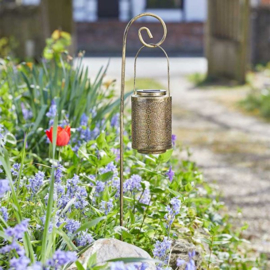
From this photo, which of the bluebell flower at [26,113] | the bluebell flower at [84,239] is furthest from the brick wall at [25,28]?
the bluebell flower at [84,239]

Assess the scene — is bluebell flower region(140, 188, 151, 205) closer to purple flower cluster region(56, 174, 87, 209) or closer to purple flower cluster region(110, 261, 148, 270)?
purple flower cluster region(56, 174, 87, 209)

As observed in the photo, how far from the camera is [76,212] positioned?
244 centimetres

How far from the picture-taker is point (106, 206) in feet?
8.50

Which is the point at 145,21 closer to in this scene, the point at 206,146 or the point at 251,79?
the point at 251,79

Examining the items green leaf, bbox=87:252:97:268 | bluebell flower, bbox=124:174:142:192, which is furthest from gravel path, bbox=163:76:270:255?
green leaf, bbox=87:252:97:268

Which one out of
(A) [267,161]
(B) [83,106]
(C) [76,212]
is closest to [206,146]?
(A) [267,161]

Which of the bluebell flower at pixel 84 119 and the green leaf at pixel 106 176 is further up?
the bluebell flower at pixel 84 119

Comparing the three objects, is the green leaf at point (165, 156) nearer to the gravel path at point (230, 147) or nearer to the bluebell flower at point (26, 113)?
the gravel path at point (230, 147)

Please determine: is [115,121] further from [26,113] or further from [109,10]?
[109,10]

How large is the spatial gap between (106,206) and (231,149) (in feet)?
14.6

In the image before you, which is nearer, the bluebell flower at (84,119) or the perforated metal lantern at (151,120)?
the perforated metal lantern at (151,120)

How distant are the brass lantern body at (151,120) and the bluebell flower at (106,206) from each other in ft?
0.80

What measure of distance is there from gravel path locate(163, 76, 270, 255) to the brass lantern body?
104 centimetres

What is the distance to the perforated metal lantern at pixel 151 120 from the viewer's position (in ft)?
8.14
